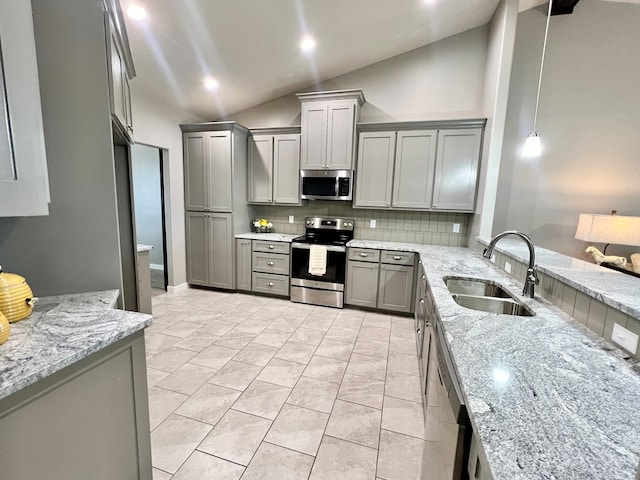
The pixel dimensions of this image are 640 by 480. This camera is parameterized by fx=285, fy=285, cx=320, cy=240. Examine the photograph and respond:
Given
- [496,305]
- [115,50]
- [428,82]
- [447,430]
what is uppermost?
[428,82]

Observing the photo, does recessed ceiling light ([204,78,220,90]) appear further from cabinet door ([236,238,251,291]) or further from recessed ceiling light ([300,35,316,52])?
cabinet door ([236,238,251,291])

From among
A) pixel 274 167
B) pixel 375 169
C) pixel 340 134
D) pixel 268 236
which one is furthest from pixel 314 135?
pixel 268 236

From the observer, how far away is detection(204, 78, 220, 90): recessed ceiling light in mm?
3434

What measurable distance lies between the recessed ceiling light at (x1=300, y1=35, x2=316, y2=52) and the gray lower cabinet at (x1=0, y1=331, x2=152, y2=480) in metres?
3.14

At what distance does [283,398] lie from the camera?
2.06 meters

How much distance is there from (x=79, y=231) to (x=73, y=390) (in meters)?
0.81

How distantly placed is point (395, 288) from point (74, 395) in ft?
10.2

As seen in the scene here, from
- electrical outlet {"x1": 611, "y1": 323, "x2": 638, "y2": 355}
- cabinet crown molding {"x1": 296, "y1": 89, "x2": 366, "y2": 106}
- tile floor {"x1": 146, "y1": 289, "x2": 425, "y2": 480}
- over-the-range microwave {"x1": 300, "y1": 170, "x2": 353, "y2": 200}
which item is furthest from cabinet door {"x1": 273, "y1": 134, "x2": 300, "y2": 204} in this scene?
electrical outlet {"x1": 611, "y1": 323, "x2": 638, "y2": 355}

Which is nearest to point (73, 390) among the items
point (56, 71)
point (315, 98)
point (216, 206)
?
point (56, 71)

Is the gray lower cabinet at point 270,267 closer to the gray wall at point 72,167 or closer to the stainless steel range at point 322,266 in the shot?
the stainless steel range at point 322,266

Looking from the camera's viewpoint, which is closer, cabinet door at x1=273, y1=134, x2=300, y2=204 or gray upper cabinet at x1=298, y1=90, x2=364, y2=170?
gray upper cabinet at x1=298, y1=90, x2=364, y2=170

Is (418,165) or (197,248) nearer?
(418,165)

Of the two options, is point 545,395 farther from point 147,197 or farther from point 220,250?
point 147,197

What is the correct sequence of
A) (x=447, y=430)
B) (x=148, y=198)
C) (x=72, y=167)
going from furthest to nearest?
1. (x=148, y=198)
2. (x=72, y=167)
3. (x=447, y=430)
